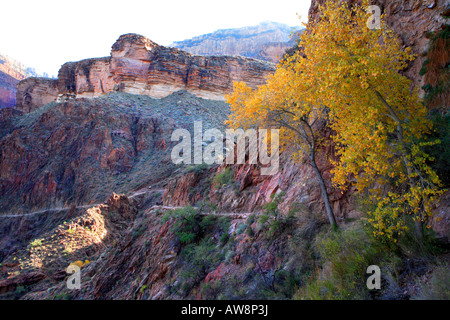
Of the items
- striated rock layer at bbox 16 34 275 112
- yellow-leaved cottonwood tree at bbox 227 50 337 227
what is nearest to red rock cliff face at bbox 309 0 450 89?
yellow-leaved cottonwood tree at bbox 227 50 337 227

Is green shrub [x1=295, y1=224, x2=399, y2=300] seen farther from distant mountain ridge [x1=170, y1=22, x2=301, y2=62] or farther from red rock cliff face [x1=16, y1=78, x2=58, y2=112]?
distant mountain ridge [x1=170, y1=22, x2=301, y2=62]

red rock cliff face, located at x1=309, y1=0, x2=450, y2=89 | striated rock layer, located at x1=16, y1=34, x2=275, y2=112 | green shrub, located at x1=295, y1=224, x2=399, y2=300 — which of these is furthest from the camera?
striated rock layer, located at x1=16, y1=34, x2=275, y2=112

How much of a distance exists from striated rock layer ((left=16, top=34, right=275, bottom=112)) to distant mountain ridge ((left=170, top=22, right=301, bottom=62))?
205 ft

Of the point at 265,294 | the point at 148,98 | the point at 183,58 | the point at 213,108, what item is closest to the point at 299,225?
the point at 265,294

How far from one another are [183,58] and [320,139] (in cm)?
5515

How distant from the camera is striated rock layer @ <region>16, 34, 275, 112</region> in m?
54.8

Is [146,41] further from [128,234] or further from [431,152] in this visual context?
[431,152]

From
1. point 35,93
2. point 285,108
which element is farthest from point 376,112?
point 35,93

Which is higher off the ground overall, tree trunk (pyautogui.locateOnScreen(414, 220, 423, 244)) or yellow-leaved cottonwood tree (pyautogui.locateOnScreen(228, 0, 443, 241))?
yellow-leaved cottonwood tree (pyautogui.locateOnScreen(228, 0, 443, 241))

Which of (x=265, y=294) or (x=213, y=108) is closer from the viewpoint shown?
(x=265, y=294)

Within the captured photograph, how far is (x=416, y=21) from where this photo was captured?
9469mm

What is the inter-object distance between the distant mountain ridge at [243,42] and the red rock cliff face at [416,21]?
115613mm

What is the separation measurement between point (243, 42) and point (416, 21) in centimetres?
15401

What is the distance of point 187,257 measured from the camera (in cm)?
1166
